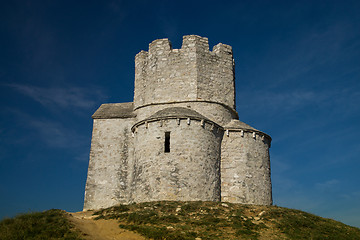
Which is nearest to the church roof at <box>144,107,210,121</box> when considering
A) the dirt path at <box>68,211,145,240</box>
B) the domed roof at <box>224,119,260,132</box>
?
the domed roof at <box>224,119,260,132</box>

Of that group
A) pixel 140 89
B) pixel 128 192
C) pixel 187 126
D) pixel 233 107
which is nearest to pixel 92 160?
pixel 128 192

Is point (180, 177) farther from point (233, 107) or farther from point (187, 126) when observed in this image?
point (233, 107)

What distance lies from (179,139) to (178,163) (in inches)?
62.0

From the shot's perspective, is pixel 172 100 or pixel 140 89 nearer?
pixel 172 100

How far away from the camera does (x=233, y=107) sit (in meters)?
26.6

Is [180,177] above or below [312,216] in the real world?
above

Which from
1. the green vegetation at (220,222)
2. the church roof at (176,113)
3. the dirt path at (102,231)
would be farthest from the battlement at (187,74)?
the dirt path at (102,231)

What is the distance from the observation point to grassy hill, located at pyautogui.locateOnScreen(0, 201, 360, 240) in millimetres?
14250

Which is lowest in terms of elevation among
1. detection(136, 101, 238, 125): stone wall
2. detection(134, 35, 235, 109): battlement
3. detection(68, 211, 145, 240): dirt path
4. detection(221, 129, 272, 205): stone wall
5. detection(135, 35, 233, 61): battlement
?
detection(68, 211, 145, 240): dirt path

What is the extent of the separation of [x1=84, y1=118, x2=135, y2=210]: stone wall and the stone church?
2.8 inches

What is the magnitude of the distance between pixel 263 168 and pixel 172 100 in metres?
8.20

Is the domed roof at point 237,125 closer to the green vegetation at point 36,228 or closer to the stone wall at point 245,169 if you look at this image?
the stone wall at point 245,169

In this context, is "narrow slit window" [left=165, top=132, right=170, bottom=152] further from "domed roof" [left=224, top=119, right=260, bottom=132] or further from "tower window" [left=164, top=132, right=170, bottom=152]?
"domed roof" [left=224, top=119, right=260, bottom=132]

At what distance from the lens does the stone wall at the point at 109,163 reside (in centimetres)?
2428
